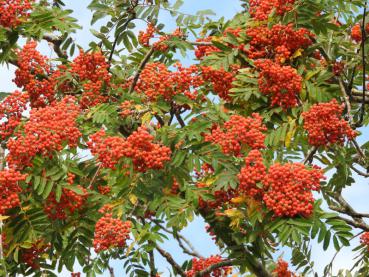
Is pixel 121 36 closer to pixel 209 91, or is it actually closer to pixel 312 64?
pixel 209 91

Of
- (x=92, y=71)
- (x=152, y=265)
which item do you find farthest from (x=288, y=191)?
(x=92, y=71)

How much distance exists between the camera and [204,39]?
8.17 metres

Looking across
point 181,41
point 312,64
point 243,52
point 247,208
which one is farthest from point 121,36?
point 247,208

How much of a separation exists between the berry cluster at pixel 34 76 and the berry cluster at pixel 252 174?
3.00 meters

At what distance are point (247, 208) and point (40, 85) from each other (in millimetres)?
3070

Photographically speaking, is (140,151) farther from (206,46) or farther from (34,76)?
(34,76)

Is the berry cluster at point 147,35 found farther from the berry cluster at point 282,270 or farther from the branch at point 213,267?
the berry cluster at point 282,270

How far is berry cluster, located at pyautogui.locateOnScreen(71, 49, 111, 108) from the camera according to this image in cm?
802

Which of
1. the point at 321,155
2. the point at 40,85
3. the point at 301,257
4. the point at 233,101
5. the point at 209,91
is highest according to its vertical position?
the point at 40,85

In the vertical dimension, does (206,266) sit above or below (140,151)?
below

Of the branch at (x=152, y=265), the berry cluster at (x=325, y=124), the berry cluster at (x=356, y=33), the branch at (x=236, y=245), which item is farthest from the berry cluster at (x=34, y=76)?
the berry cluster at (x=356, y=33)

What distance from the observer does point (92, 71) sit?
322 inches

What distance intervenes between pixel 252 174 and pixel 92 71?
9.34 ft

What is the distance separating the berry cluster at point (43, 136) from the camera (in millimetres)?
6500
